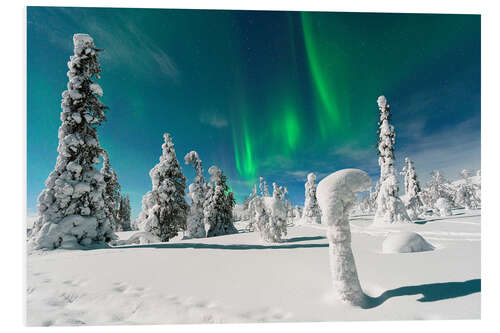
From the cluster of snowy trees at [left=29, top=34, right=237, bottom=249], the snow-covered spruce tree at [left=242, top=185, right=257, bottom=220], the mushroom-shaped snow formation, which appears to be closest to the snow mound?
the mushroom-shaped snow formation

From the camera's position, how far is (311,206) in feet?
114

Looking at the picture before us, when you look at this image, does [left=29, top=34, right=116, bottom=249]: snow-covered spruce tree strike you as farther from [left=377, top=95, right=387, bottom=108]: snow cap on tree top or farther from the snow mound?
[left=377, top=95, right=387, bottom=108]: snow cap on tree top

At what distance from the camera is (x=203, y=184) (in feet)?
79.2

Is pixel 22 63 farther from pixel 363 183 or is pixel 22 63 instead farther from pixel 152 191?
pixel 152 191

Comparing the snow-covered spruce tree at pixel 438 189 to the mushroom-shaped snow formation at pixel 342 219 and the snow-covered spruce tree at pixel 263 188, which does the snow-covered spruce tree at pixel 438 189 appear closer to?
the snow-covered spruce tree at pixel 263 188

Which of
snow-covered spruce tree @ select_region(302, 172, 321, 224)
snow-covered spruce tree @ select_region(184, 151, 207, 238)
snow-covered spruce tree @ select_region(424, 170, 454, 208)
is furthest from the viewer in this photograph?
snow-covered spruce tree @ select_region(424, 170, 454, 208)

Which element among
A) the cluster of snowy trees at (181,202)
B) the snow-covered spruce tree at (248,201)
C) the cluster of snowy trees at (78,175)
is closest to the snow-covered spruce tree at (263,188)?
the snow-covered spruce tree at (248,201)

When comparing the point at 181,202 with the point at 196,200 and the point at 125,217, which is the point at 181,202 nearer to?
the point at 196,200

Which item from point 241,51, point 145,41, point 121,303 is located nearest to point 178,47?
point 145,41

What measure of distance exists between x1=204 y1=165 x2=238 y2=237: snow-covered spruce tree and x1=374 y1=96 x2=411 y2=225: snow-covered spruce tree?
14.0 meters

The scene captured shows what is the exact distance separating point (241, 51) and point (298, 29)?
2.21m

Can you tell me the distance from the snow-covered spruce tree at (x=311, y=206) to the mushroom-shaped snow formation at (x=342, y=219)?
31607 mm

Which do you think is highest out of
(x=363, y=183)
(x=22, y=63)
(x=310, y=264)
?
(x=22, y=63)

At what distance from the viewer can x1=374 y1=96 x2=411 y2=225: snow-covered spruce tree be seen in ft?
54.0
